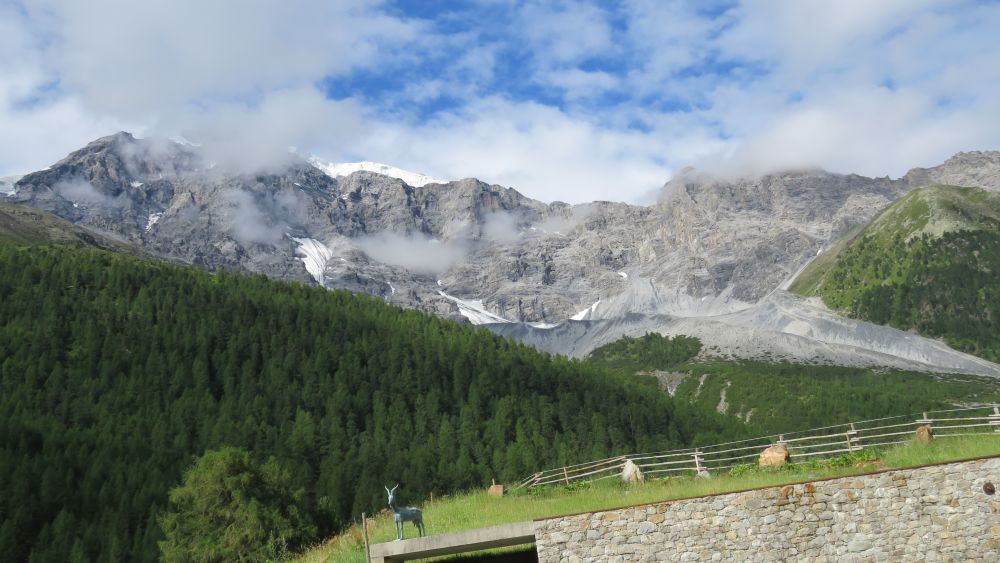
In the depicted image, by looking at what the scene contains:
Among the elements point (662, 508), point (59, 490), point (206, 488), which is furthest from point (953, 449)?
point (59, 490)

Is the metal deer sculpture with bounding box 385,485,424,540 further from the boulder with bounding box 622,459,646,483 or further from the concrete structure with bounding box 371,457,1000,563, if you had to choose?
the boulder with bounding box 622,459,646,483

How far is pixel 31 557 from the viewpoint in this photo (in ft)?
320

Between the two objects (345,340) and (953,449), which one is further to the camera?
(345,340)

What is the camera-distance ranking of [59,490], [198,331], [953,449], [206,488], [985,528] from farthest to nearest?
[198,331]
[59,490]
[206,488]
[953,449]
[985,528]

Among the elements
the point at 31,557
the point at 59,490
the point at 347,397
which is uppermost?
the point at 347,397

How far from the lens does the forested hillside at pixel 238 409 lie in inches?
4562

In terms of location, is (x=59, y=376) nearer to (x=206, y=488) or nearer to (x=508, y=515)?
(x=206, y=488)

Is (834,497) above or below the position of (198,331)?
below

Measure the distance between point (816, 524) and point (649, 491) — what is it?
12.0 meters

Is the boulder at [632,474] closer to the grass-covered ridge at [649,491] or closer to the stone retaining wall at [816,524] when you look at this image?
the grass-covered ridge at [649,491]

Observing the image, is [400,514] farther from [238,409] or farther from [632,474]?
[238,409]

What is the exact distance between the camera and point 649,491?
41562 millimetres

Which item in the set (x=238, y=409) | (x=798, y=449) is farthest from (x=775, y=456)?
(x=238, y=409)

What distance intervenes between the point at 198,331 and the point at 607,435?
3579 inches
